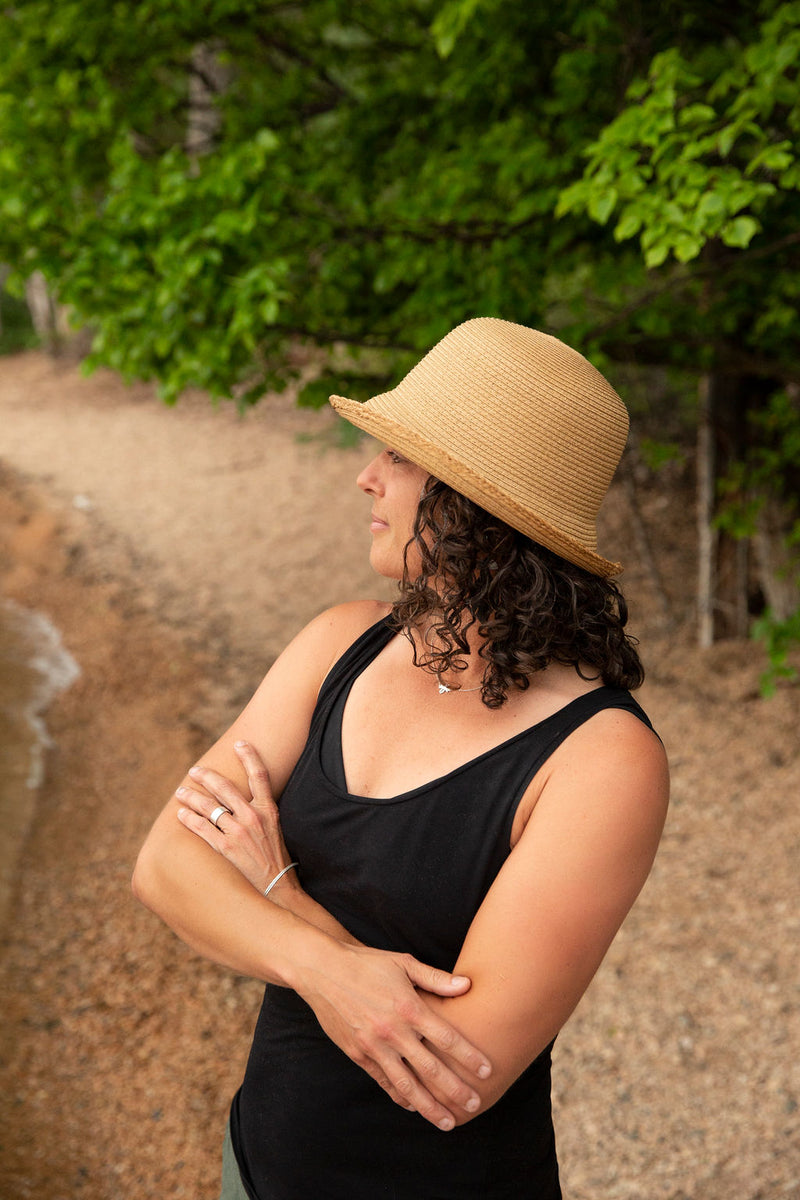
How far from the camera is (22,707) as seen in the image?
6.59 m

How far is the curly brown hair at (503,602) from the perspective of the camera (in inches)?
64.4

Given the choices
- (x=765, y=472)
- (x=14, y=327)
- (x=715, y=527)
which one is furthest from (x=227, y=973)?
(x=14, y=327)

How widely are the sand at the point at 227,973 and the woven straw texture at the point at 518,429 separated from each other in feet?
2.60

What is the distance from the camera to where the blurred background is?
3426 mm

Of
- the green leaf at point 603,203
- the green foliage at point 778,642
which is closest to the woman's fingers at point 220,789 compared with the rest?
the green leaf at point 603,203

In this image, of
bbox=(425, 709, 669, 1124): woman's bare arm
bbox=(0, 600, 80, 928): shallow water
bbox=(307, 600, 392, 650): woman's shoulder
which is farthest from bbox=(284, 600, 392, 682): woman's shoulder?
bbox=(0, 600, 80, 928): shallow water

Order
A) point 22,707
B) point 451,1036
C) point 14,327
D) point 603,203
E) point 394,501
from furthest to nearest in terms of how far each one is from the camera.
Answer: point 14,327
point 22,707
point 603,203
point 394,501
point 451,1036

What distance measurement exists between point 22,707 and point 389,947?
547 cm

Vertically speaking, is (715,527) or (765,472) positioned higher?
(765,472)

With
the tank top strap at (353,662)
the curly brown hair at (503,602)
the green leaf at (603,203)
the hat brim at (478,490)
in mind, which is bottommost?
the tank top strap at (353,662)

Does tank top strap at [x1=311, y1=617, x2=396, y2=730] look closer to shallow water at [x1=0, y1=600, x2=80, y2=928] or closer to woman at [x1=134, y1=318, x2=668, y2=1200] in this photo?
A: woman at [x1=134, y1=318, x2=668, y2=1200]

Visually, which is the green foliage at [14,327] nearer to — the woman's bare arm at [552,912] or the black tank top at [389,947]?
the black tank top at [389,947]

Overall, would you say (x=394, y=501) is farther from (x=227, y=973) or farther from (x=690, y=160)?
(x=227, y=973)

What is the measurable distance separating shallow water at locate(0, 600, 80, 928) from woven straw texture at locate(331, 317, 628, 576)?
385 centimetres
